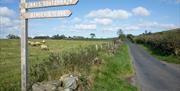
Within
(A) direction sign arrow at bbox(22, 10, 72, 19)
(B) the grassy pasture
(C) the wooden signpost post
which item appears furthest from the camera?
(B) the grassy pasture

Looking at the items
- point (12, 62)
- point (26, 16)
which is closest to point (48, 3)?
point (26, 16)

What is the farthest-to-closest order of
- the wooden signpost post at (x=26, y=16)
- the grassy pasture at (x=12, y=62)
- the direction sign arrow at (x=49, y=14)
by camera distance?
the grassy pasture at (x=12, y=62) → the wooden signpost post at (x=26, y=16) → the direction sign arrow at (x=49, y=14)

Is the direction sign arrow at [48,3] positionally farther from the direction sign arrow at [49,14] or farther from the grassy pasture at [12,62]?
the grassy pasture at [12,62]

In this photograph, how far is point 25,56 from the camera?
7.70m

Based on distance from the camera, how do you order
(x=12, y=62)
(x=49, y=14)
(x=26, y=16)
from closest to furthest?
(x=49, y=14), (x=26, y=16), (x=12, y=62)

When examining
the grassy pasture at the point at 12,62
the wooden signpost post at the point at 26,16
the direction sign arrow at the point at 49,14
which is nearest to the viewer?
the direction sign arrow at the point at 49,14

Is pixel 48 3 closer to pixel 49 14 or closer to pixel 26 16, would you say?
pixel 49 14

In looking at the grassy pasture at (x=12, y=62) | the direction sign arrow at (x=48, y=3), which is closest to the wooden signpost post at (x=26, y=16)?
the direction sign arrow at (x=48, y=3)

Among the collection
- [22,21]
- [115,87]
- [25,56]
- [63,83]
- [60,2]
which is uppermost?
[60,2]

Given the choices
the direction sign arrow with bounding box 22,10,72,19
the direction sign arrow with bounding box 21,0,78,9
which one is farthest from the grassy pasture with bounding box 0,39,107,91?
the direction sign arrow with bounding box 21,0,78,9

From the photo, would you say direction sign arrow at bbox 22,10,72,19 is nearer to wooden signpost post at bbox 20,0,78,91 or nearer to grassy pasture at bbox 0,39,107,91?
wooden signpost post at bbox 20,0,78,91

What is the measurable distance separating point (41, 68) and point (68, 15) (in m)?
3.22

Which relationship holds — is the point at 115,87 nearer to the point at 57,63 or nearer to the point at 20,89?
the point at 57,63

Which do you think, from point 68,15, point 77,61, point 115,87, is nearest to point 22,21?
point 68,15
